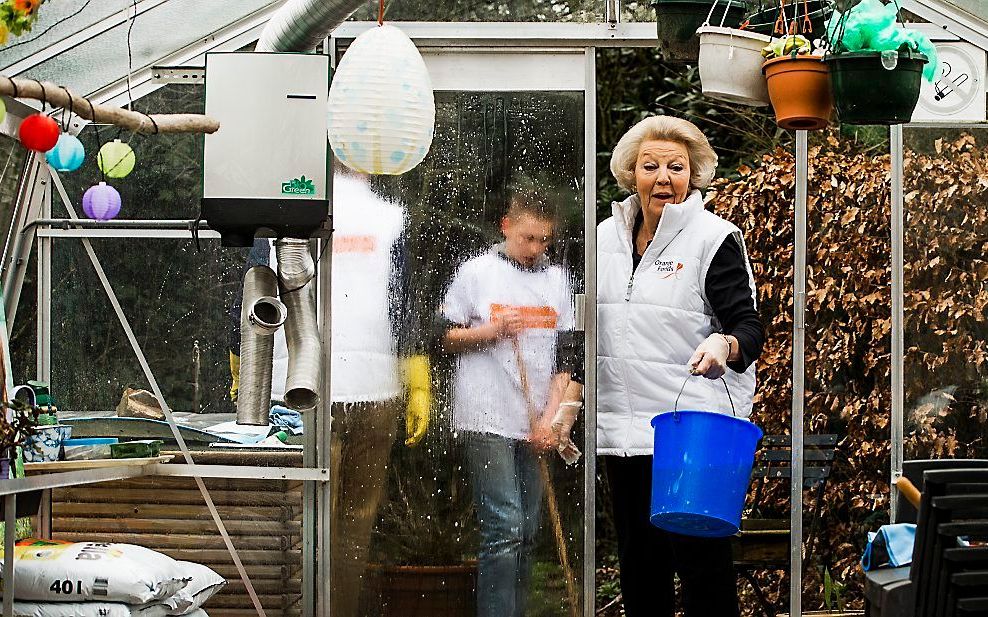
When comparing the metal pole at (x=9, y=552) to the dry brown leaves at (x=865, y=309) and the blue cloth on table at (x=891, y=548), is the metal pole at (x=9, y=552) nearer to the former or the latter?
the blue cloth on table at (x=891, y=548)

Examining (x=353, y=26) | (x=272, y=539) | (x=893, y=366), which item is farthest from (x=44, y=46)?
(x=893, y=366)

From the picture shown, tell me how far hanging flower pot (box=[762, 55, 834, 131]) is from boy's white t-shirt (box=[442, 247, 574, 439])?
1274mm

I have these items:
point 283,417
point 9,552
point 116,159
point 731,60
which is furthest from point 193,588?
point 731,60

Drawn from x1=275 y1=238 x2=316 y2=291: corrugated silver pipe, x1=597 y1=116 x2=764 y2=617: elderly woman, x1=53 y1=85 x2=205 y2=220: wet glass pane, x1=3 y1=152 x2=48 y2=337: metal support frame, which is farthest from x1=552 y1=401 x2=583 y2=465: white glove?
x1=3 y1=152 x2=48 y2=337: metal support frame

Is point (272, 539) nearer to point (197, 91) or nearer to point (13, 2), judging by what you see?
point (197, 91)

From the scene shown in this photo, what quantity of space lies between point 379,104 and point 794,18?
1.12 m

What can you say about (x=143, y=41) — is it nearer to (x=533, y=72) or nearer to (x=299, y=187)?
(x=299, y=187)

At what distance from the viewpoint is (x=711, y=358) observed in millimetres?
3939

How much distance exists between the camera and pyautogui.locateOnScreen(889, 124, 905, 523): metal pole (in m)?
4.88

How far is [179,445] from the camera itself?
4777 millimetres

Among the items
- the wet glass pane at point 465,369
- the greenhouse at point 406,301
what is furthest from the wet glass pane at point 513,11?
the wet glass pane at point 465,369

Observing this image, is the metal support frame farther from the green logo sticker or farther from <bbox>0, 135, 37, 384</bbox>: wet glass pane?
the green logo sticker

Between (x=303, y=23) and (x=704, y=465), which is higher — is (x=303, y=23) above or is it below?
above

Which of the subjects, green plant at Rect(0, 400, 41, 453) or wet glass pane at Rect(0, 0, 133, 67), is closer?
green plant at Rect(0, 400, 41, 453)
